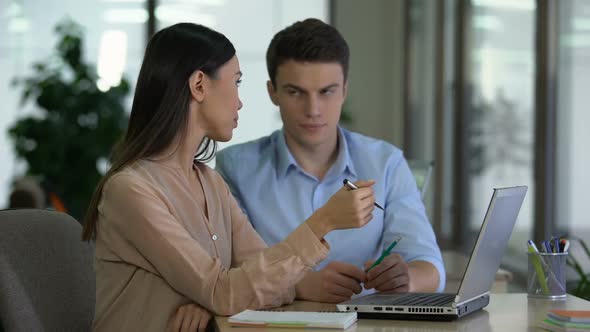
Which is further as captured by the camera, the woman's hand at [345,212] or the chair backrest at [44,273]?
the chair backrest at [44,273]

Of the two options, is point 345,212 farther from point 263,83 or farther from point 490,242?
point 263,83

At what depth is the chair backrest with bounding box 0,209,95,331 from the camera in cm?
200

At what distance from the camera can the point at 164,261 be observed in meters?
1.86

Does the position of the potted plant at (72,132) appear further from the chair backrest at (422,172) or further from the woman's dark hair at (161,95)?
the woman's dark hair at (161,95)

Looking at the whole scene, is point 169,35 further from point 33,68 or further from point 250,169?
point 33,68

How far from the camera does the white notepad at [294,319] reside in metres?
1.69

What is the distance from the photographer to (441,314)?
→ 5.88 ft

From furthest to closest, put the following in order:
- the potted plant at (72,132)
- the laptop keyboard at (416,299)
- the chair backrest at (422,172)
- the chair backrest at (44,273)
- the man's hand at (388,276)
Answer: the potted plant at (72,132)
the chair backrest at (422,172)
the man's hand at (388,276)
the chair backrest at (44,273)
the laptop keyboard at (416,299)

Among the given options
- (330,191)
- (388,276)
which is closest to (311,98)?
(330,191)

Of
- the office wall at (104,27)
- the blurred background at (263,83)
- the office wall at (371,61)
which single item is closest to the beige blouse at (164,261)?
the blurred background at (263,83)

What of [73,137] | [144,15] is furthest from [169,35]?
[144,15]

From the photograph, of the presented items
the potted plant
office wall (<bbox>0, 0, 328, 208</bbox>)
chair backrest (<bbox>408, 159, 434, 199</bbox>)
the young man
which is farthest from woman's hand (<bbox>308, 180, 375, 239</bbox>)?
office wall (<bbox>0, 0, 328, 208</bbox>)

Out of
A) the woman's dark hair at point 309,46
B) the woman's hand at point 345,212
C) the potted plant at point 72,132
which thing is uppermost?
the woman's dark hair at point 309,46

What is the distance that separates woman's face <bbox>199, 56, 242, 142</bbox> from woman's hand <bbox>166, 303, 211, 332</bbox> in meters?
0.38
